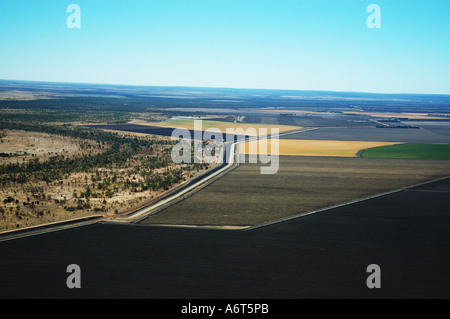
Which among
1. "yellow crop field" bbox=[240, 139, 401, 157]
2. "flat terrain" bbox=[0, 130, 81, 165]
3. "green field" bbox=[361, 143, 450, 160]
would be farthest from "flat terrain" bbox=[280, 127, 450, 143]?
"flat terrain" bbox=[0, 130, 81, 165]

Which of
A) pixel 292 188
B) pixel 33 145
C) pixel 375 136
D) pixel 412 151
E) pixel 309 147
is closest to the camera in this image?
pixel 292 188

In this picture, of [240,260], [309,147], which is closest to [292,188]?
[240,260]

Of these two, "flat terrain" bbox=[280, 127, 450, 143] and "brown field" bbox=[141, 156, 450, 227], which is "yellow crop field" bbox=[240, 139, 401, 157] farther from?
"flat terrain" bbox=[280, 127, 450, 143]

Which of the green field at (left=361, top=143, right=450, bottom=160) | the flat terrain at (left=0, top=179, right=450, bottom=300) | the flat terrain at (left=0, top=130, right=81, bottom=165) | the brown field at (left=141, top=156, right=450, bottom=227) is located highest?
the flat terrain at (left=0, top=130, right=81, bottom=165)

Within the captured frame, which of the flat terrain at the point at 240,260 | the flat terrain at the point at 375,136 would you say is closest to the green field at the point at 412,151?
the flat terrain at the point at 375,136

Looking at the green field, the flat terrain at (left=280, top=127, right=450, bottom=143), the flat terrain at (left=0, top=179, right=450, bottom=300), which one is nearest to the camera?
the flat terrain at (left=0, top=179, right=450, bottom=300)

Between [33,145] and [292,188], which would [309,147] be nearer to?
[292,188]
